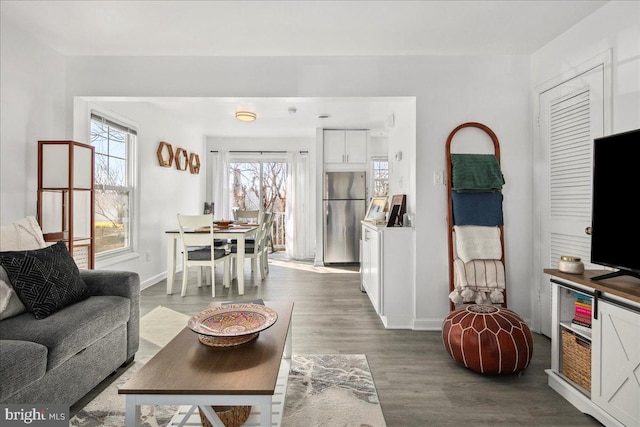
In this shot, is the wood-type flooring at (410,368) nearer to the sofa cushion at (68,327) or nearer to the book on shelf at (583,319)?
the book on shelf at (583,319)

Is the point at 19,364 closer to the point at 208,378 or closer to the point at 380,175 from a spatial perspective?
the point at 208,378

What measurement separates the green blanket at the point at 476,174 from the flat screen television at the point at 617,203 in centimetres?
105

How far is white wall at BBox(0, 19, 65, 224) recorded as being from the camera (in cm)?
265

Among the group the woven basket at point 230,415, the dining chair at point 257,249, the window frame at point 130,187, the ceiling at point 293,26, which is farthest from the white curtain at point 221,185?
the woven basket at point 230,415

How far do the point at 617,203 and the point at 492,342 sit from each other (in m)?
1.04

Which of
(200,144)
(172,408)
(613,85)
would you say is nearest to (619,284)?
(613,85)

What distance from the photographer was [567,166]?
273cm

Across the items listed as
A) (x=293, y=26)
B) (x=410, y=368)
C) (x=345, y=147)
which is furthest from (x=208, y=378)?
(x=345, y=147)

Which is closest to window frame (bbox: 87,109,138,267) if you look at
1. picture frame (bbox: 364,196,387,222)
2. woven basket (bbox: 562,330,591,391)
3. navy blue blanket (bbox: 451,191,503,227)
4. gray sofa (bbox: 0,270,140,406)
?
gray sofa (bbox: 0,270,140,406)

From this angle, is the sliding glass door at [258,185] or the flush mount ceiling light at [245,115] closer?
the flush mount ceiling light at [245,115]

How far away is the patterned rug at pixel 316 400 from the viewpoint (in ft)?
5.98

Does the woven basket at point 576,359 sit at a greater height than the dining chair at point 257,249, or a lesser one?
lesser

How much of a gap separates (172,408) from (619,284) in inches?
94.9

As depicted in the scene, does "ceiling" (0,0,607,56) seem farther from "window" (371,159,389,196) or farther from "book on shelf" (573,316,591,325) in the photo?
"window" (371,159,389,196)
